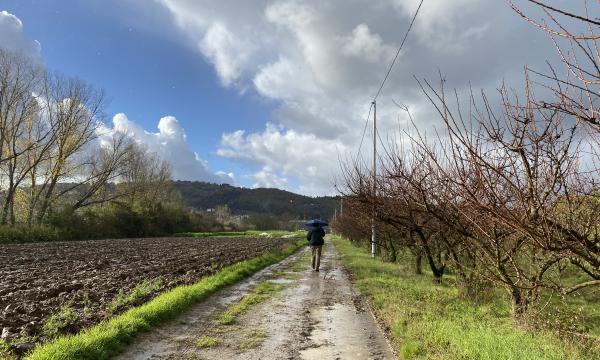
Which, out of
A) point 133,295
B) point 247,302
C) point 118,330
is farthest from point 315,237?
point 118,330

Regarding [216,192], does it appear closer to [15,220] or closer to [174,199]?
[174,199]

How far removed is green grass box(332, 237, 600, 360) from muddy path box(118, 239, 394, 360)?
0.41m

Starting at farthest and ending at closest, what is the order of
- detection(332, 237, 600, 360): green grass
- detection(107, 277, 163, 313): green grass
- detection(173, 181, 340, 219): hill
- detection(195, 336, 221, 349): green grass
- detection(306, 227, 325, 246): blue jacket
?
detection(173, 181, 340, 219): hill, detection(306, 227, 325, 246): blue jacket, detection(107, 277, 163, 313): green grass, detection(195, 336, 221, 349): green grass, detection(332, 237, 600, 360): green grass

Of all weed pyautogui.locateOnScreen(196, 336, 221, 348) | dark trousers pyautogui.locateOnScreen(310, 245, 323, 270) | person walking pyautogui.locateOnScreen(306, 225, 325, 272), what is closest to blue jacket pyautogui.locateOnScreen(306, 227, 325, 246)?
person walking pyautogui.locateOnScreen(306, 225, 325, 272)

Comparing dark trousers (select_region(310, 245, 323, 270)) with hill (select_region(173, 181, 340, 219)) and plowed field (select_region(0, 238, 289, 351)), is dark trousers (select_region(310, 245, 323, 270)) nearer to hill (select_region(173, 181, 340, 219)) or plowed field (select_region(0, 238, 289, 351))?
plowed field (select_region(0, 238, 289, 351))

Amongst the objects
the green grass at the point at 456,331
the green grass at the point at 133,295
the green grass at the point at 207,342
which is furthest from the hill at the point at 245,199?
the green grass at the point at 207,342

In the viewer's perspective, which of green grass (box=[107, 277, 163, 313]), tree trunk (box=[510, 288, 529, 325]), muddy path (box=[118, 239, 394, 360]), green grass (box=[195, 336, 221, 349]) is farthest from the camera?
green grass (box=[107, 277, 163, 313])

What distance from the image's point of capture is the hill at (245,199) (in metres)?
168

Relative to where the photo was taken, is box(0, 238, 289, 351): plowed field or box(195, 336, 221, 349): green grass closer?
box(195, 336, 221, 349): green grass

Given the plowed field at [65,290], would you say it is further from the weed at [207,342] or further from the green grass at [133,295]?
the weed at [207,342]

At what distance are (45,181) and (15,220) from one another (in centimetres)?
461

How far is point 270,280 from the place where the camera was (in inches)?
609

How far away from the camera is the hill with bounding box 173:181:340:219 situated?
168 m

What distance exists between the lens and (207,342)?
6.93 meters
